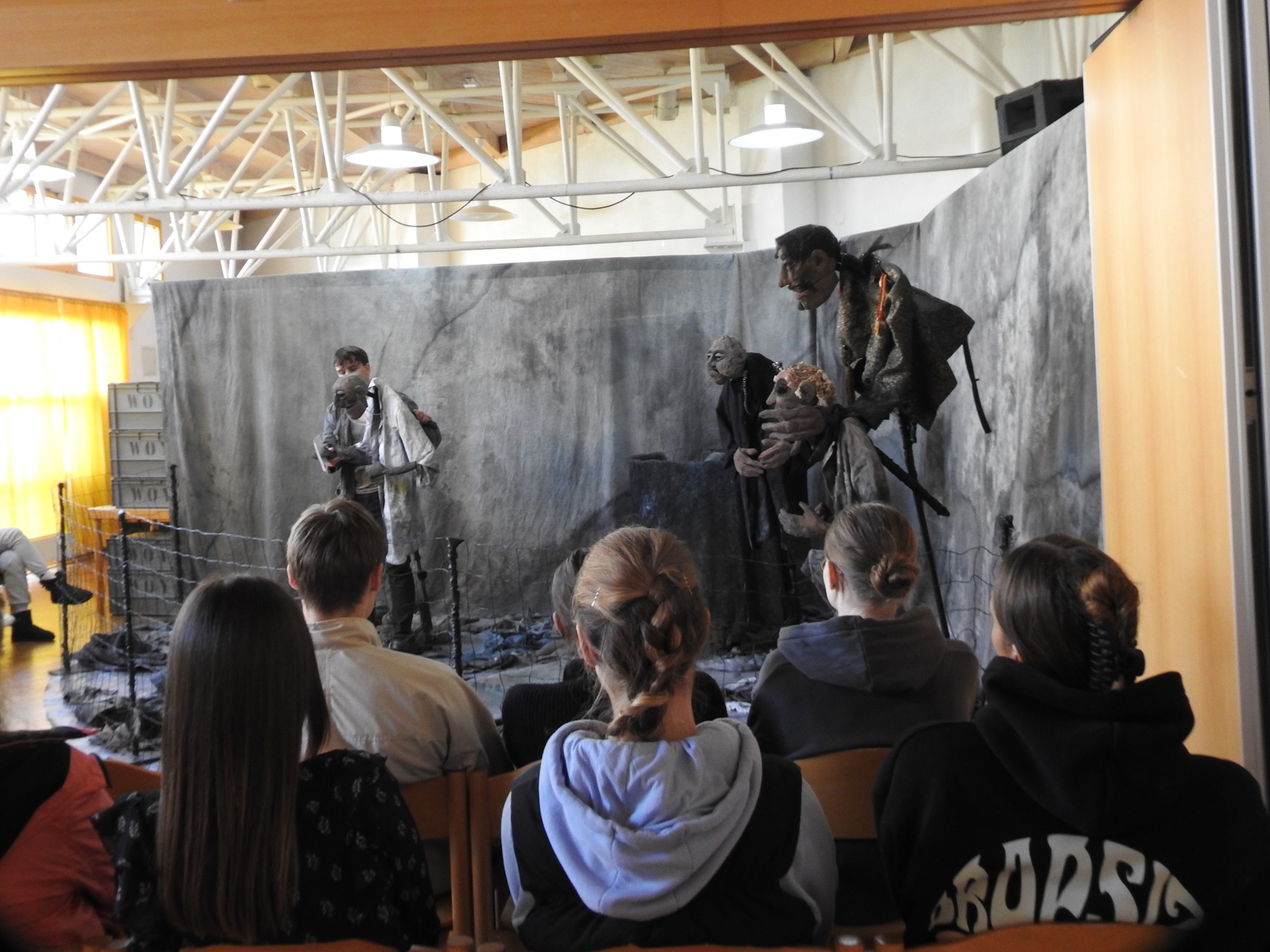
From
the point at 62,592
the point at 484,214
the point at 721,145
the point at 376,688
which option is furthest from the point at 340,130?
the point at 376,688

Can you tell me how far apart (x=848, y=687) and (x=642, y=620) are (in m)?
0.64

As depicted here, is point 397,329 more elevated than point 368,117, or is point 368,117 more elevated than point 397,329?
point 368,117

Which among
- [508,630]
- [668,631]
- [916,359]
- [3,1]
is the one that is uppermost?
[3,1]

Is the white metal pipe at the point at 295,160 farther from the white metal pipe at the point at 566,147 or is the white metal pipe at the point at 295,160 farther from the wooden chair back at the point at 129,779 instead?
the wooden chair back at the point at 129,779

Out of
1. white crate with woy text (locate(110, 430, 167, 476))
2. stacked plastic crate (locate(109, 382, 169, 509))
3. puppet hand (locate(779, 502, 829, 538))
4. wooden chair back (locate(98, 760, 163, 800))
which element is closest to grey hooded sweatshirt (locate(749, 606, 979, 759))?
wooden chair back (locate(98, 760, 163, 800))

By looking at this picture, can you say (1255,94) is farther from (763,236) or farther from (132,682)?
(763,236)

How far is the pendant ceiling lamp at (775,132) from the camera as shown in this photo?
20.3 feet

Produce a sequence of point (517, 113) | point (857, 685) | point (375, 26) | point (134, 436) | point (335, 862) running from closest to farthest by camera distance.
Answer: point (335, 862), point (857, 685), point (375, 26), point (517, 113), point (134, 436)

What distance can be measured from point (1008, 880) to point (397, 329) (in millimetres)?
7411

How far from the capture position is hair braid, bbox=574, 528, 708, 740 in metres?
1.53

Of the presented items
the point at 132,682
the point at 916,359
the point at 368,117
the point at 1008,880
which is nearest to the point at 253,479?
the point at 132,682

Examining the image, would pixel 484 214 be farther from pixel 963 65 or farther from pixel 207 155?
pixel 963 65

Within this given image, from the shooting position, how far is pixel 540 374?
812 centimetres

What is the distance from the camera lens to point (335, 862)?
1.55 meters
